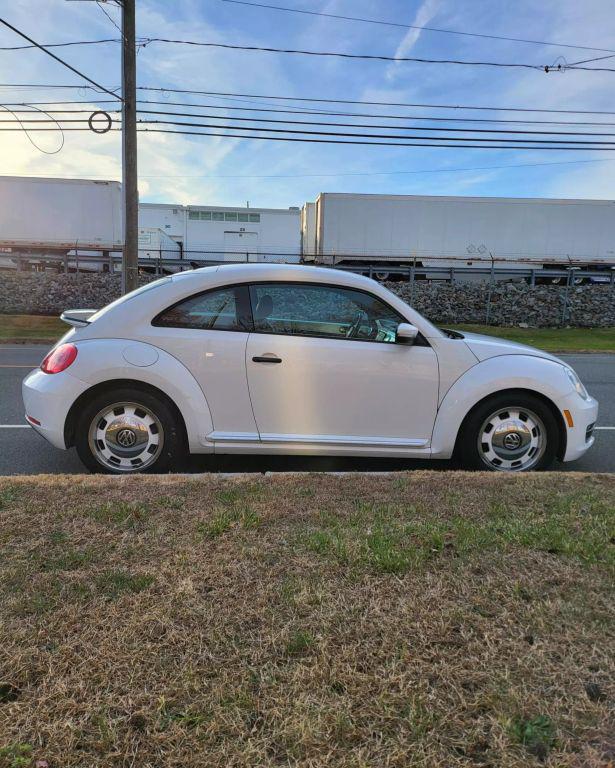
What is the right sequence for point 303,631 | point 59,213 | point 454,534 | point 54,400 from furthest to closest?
point 59,213 < point 54,400 < point 454,534 < point 303,631

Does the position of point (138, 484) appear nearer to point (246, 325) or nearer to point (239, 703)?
point (246, 325)

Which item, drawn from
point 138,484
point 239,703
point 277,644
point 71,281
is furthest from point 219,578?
point 71,281

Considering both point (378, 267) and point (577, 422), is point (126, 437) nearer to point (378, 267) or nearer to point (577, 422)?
point (577, 422)

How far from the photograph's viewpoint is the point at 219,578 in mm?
2381

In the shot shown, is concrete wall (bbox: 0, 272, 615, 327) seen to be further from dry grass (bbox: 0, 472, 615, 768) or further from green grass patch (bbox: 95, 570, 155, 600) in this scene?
green grass patch (bbox: 95, 570, 155, 600)

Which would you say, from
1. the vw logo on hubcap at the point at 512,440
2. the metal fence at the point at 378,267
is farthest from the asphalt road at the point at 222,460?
the metal fence at the point at 378,267

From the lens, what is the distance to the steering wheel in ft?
13.5

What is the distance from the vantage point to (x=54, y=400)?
395 cm

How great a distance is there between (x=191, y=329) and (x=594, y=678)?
10.6ft

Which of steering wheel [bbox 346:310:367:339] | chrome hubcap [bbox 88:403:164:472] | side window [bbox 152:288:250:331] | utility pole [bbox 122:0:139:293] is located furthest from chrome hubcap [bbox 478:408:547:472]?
utility pole [bbox 122:0:139:293]

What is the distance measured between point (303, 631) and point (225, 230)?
2730 cm

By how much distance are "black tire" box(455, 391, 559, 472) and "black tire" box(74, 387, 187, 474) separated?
218 centimetres

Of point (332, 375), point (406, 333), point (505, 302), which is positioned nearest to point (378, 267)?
point (505, 302)

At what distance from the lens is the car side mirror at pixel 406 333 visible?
13.0ft
